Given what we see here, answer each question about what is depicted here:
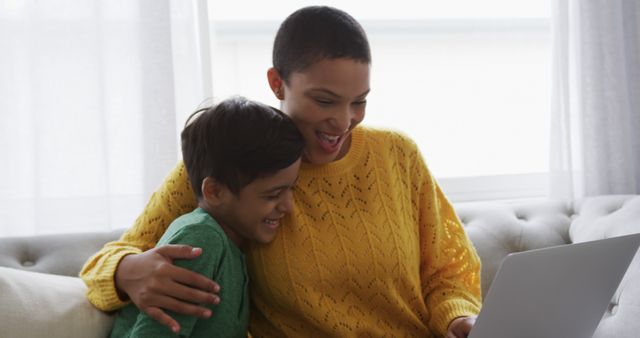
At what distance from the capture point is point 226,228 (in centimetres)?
144

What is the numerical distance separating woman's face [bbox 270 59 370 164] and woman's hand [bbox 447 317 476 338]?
15.6 inches

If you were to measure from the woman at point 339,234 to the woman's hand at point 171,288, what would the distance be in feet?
0.05

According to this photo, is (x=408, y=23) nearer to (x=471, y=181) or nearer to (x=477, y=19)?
(x=477, y=19)

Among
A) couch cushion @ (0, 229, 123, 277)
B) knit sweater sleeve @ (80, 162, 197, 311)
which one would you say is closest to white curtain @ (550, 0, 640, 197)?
knit sweater sleeve @ (80, 162, 197, 311)

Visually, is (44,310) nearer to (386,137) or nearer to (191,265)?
(191,265)

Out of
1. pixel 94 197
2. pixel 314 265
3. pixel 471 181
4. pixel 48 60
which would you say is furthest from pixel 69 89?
pixel 471 181

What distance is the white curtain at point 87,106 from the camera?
76.2 inches

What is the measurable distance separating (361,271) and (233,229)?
0.86ft

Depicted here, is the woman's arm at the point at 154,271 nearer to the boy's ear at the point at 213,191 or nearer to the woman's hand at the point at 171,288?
the woman's hand at the point at 171,288

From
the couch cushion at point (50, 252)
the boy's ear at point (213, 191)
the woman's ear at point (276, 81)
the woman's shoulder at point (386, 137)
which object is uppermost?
the woman's ear at point (276, 81)

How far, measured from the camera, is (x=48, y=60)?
1948mm

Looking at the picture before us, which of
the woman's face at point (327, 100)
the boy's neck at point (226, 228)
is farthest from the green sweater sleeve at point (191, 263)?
the woman's face at point (327, 100)

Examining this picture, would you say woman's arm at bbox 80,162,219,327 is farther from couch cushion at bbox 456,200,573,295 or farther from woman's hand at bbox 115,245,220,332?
couch cushion at bbox 456,200,573,295

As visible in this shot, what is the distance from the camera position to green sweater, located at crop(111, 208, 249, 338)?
1.25 meters
